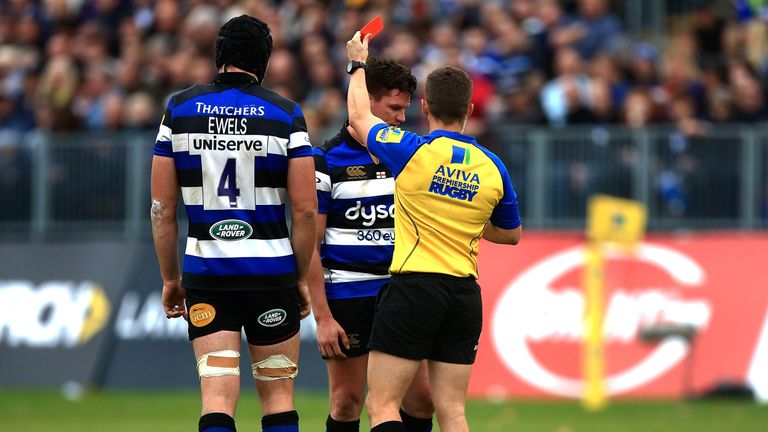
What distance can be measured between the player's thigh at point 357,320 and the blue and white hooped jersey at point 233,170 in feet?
3.18

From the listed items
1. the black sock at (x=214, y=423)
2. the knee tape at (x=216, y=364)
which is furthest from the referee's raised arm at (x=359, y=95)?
the black sock at (x=214, y=423)

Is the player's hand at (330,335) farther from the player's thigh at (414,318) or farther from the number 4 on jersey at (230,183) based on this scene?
the number 4 on jersey at (230,183)

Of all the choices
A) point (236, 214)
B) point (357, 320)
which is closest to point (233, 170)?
point (236, 214)

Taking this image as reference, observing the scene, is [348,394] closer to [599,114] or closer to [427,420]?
[427,420]

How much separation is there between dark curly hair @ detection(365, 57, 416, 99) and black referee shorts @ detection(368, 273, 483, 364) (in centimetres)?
135

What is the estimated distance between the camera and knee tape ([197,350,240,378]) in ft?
25.8

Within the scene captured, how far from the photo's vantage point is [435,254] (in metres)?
7.92

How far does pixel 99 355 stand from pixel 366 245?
9904 mm

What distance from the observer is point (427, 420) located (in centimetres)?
898

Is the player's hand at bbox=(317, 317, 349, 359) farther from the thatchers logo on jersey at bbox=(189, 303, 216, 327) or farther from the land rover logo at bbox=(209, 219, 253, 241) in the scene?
the land rover logo at bbox=(209, 219, 253, 241)

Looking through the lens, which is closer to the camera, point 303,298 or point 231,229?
point 231,229

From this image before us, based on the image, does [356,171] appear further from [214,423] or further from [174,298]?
[214,423]

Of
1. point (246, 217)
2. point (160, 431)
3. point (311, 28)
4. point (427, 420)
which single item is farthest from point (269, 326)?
point (311, 28)

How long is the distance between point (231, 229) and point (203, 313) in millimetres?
494
